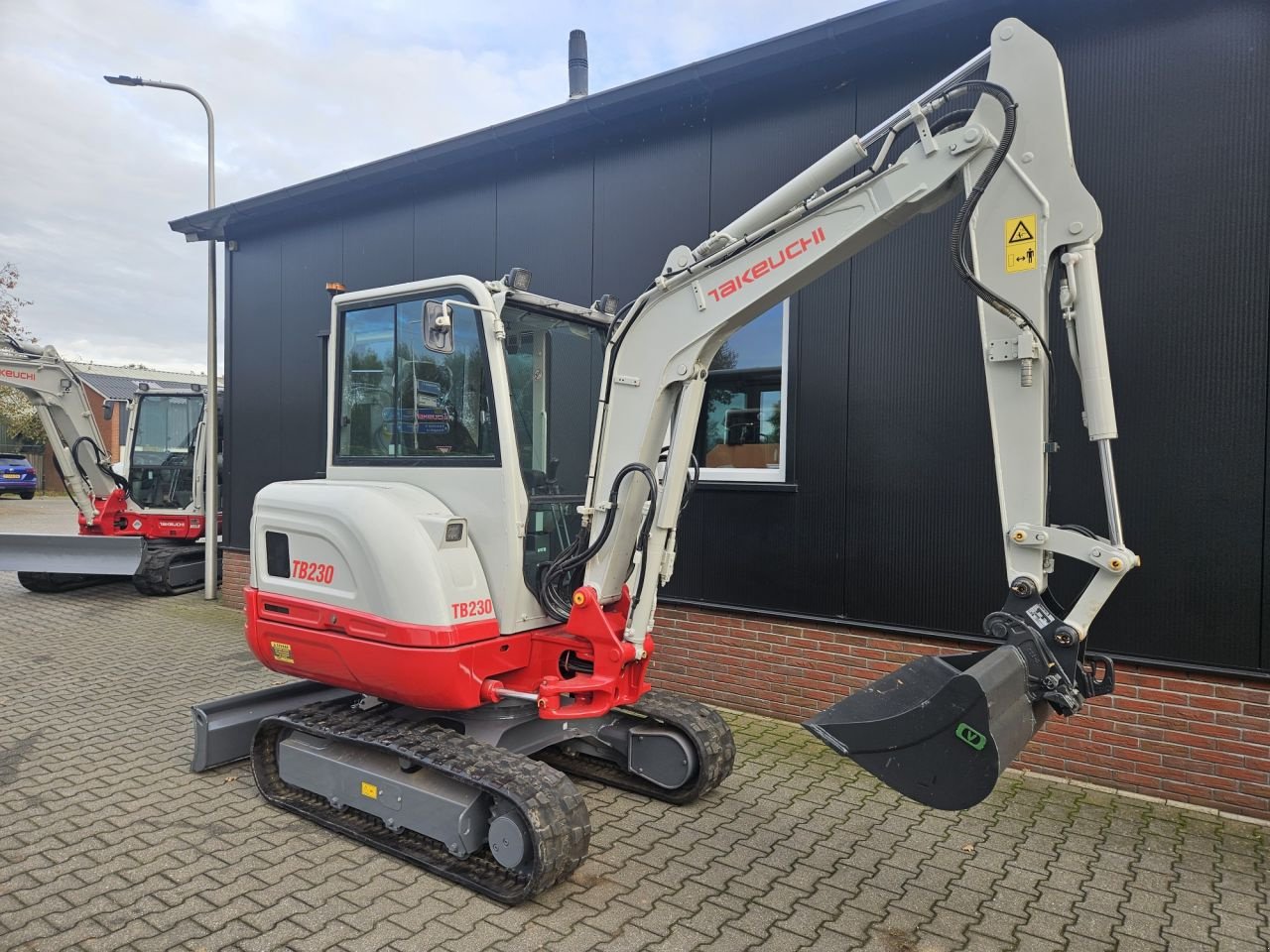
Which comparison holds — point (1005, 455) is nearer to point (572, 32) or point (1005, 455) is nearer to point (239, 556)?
point (572, 32)

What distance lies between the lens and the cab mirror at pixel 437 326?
3869 millimetres

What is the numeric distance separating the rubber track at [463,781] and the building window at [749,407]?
3.10 m

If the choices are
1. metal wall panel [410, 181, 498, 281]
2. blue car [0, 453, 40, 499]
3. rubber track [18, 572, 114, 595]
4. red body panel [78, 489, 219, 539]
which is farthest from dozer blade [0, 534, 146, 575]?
blue car [0, 453, 40, 499]

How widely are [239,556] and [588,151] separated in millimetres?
6499

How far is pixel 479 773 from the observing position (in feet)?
12.4

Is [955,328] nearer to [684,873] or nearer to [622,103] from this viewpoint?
[622,103]

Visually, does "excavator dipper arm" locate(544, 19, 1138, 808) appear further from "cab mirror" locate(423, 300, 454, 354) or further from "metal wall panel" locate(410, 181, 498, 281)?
"metal wall panel" locate(410, 181, 498, 281)

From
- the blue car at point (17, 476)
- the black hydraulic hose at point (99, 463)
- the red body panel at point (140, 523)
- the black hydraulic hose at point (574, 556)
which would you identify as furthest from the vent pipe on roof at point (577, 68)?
the blue car at point (17, 476)

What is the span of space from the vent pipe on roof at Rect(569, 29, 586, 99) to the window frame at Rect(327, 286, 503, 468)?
479cm

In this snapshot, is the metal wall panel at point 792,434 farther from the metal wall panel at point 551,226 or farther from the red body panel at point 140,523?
the red body panel at point 140,523

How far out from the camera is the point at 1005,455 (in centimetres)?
318

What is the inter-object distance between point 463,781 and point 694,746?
4.24 feet

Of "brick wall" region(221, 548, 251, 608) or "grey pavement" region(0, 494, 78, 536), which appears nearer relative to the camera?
"brick wall" region(221, 548, 251, 608)

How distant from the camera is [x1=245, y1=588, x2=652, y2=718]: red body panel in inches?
158
